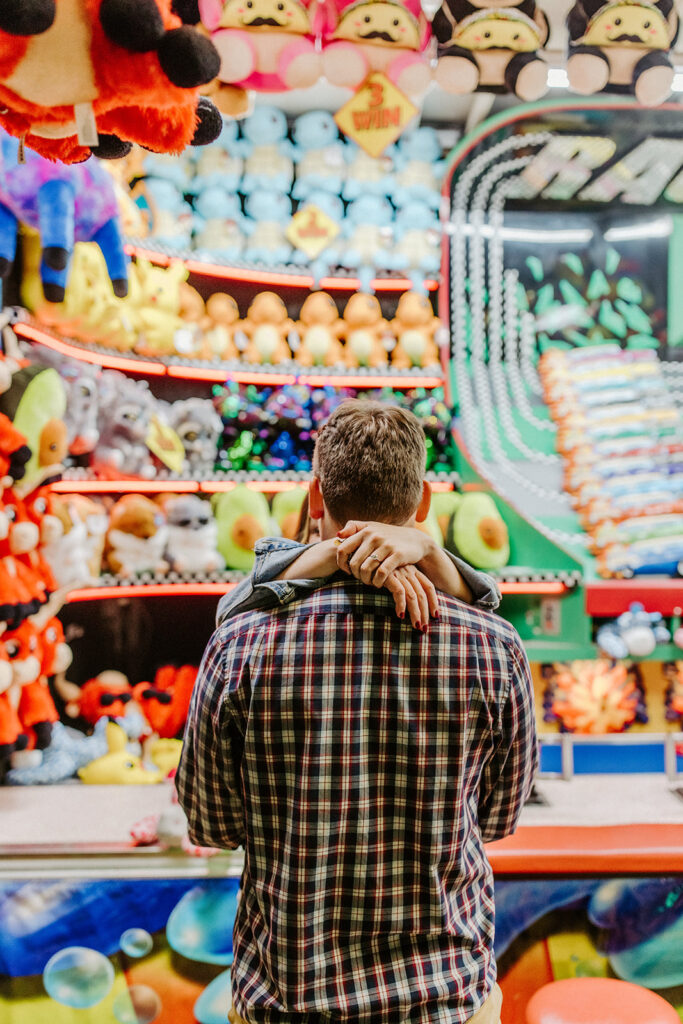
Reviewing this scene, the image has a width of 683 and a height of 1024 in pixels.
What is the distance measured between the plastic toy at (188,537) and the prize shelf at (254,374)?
572mm

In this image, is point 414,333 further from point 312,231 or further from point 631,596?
point 631,596

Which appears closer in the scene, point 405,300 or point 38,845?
point 38,845

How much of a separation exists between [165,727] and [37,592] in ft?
2.32

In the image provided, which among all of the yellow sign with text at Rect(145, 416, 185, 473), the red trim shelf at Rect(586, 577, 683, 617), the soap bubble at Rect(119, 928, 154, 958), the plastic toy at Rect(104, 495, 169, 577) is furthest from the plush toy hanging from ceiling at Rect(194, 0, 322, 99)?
the soap bubble at Rect(119, 928, 154, 958)

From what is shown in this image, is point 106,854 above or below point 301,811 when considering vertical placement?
below

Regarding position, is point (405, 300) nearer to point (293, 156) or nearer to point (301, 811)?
point (293, 156)

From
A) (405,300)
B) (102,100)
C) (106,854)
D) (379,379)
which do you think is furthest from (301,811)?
(405,300)

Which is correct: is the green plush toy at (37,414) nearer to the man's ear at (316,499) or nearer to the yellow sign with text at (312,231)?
the man's ear at (316,499)

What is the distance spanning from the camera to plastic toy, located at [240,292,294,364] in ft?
9.93

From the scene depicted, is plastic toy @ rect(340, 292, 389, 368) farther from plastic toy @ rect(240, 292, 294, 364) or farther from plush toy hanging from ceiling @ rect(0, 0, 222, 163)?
plush toy hanging from ceiling @ rect(0, 0, 222, 163)

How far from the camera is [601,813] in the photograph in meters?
1.80

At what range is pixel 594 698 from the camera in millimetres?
2422

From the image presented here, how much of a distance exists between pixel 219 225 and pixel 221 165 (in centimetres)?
32

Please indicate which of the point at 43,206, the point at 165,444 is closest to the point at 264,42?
the point at 43,206
